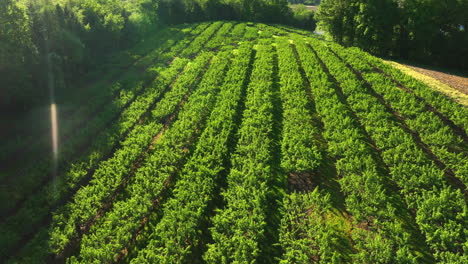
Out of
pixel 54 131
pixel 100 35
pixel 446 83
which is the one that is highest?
pixel 100 35

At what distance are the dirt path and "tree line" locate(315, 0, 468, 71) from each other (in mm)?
8595

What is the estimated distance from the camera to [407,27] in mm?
37281

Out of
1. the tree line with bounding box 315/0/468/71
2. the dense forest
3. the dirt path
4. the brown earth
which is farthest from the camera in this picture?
the tree line with bounding box 315/0/468/71

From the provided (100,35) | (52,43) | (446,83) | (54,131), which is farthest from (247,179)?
(100,35)

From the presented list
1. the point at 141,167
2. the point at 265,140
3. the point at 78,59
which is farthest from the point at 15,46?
the point at 265,140

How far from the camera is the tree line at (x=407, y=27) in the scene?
35.3 metres

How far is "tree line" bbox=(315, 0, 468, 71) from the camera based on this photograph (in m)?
35.3

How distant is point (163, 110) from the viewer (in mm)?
22078

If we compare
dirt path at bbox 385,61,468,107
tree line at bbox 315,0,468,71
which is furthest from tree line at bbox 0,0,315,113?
dirt path at bbox 385,61,468,107

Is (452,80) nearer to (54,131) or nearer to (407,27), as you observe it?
(407,27)

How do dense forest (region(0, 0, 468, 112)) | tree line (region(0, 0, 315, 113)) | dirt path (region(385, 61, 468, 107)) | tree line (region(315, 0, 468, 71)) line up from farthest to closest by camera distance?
tree line (region(315, 0, 468, 71)) → dirt path (region(385, 61, 468, 107)) → dense forest (region(0, 0, 468, 112)) → tree line (region(0, 0, 315, 113))

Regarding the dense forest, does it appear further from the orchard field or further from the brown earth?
the brown earth

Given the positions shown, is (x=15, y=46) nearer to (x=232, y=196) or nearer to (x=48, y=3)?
(x=48, y=3)

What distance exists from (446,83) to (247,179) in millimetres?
29877
